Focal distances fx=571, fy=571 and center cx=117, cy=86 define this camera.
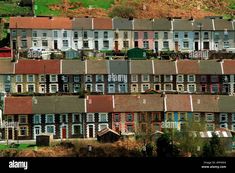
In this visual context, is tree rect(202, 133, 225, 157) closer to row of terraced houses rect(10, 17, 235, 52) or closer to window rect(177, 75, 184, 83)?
window rect(177, 75, 184, 83)

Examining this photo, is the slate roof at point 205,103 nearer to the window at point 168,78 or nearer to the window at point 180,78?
the window at point 180,78

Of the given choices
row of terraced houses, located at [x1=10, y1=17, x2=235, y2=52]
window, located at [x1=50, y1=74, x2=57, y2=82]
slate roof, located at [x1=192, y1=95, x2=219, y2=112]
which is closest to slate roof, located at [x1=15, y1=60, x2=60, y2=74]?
window, located at [x1=50, y1=74, x2=57, y2=82]

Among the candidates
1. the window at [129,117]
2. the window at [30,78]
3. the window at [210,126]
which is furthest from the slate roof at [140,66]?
the window at [30,78]

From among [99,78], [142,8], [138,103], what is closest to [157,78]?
[99,78]

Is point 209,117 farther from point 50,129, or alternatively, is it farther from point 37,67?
point 37,67

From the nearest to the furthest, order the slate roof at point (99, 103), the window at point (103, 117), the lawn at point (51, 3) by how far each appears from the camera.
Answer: the slate roof at point (99, 103) < the window at point (103, 117) < the lawn at point (51, 3)

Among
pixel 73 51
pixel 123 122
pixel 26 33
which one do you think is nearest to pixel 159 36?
pixel 73 51

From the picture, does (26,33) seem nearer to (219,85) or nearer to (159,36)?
(159,36)

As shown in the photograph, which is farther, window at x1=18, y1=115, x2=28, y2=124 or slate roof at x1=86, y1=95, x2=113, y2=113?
slate roof at x1=86, y1=95, x2=113, y2=113
